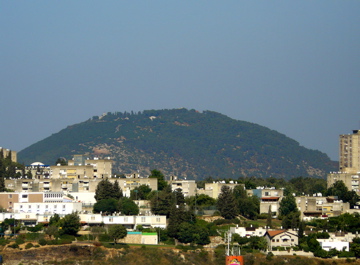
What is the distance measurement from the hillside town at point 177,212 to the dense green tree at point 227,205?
0.11 ft

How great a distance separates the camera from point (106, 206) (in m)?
105

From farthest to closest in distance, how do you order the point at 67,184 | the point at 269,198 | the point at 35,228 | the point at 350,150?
the point at 350,150 < the point at 67,184 < the point at 269,198 < the point at 35,228

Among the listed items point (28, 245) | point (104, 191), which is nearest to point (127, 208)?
point (104, 191)

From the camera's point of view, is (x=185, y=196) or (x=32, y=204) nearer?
(x=32, y=204)

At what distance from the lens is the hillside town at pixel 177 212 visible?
95.1 metres

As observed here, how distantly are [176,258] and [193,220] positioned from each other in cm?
1034

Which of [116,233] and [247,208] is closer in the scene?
[116,233]

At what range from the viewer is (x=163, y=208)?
103188mm

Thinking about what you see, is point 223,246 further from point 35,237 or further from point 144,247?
point 35,237

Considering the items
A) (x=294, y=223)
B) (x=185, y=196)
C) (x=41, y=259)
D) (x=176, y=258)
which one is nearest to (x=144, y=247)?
(x=176, y=258)

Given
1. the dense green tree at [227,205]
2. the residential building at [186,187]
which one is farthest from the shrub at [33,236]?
the residential building at [186,187]

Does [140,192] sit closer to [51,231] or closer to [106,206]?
[106,206]

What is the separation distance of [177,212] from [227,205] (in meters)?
9.14

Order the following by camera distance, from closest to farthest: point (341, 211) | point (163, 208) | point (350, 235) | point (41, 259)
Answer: point (41, 259)
point (350, 235)
point (163, 208)
point (341, 211)
